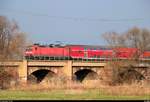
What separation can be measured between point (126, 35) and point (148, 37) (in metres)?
6.76

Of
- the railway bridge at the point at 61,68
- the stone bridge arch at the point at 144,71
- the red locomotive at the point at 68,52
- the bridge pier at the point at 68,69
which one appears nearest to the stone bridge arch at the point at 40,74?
the railway bridge at the point at 61,68

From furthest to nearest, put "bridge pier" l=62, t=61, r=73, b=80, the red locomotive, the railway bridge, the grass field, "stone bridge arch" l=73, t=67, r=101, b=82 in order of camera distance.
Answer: the red locomotive < "stone bridge arch" l=73, t=67, r=101, b=82 < "bridge pier" l=62, t=61, r=73, b=80 < the railway bridge < the grass field

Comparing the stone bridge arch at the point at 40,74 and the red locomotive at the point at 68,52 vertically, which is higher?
the red locomotive at the point at 68,52

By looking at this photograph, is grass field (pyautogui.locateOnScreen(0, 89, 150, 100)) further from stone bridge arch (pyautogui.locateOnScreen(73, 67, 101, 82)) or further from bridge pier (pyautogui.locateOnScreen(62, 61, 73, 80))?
stone bridge arch (pyautogui.locateOnScreen(73, 67, 101, 82))

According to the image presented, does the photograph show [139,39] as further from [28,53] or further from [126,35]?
[28,53]

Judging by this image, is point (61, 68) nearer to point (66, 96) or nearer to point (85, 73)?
point (85, 73)

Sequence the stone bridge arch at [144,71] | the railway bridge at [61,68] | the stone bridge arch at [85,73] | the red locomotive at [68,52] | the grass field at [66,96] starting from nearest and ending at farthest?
the grass field at [66,96], the stone bridge arch at [144,71], the railway bridge at [61,68], the stone bridge arch at [85,73], the red locomotive at [68,52]

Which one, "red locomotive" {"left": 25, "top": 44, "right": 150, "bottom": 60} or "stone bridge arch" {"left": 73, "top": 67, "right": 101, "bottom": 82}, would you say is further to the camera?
"red locomotive" {"left": 25, "top": 44, "right": 150, "bottom": 60}

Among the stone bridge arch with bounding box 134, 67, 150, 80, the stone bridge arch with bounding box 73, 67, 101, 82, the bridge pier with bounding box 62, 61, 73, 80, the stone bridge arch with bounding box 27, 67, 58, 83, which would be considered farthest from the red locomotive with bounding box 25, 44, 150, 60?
the stone bridge arch with bounding box 134, 67, 150, 80

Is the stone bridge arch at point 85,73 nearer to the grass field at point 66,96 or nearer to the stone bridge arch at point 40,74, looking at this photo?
the stone bridge arch at point 40,74

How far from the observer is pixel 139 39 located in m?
94.0

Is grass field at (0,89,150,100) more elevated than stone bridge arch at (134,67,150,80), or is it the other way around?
grass field at (0,89,150,100)

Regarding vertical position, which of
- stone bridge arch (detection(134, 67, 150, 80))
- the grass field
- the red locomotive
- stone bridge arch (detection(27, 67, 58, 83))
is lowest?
stone bridge arch (detection(27, 67, 58, 83))

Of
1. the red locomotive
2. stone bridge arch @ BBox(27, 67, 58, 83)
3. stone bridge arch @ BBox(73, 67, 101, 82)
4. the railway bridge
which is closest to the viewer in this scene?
the railway bridge
